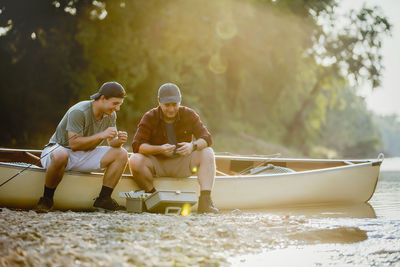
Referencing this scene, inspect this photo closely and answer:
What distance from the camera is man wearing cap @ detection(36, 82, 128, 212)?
471cm

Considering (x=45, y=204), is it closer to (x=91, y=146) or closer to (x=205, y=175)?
(x=91, y=146)

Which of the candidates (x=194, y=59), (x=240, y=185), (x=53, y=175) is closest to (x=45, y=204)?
(x=53, y=175)

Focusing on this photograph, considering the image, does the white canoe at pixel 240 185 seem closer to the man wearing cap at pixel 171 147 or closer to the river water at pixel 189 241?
the man wearing cap at pixel 171 147

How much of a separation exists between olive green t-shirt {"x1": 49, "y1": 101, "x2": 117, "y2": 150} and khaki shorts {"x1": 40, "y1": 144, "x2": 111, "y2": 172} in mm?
71

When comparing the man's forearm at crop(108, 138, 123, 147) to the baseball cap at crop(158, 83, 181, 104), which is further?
the baseball cap at crop(158, 83, 181, 104)

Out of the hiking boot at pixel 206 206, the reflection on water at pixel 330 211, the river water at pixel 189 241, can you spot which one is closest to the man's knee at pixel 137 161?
the river water at pixel 189 241

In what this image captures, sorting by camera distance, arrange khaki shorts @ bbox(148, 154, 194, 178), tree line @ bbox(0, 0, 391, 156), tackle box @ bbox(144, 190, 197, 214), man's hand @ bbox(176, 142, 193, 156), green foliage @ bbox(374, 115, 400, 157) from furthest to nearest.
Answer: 1. green foliage @ bbox(374, 115, 400, 157)
2. tree line @ bbox(0, 0, 391, 156)
3. khaki shorts @ bbox(148, 154, 194, 178)
4. man's hand @ bbox(176, 142, 193, 156)
5. tackle box @ bbox(144, 190, 197, 214)

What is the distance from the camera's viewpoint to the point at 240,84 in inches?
894

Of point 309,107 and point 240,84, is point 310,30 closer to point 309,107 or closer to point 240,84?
point 240,84

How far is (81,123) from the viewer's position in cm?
A: 474

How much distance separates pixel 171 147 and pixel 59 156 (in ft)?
3.56

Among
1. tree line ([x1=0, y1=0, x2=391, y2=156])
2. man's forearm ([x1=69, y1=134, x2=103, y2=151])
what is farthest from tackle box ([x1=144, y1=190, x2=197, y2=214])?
tree line ([x1=0, y1=0, x2=391, y2=156])

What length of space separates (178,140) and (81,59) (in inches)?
432

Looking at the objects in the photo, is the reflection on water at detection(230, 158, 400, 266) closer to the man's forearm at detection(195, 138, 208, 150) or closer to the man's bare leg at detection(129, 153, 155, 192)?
the man's forearm at detection(195, 138, 208, 150)
